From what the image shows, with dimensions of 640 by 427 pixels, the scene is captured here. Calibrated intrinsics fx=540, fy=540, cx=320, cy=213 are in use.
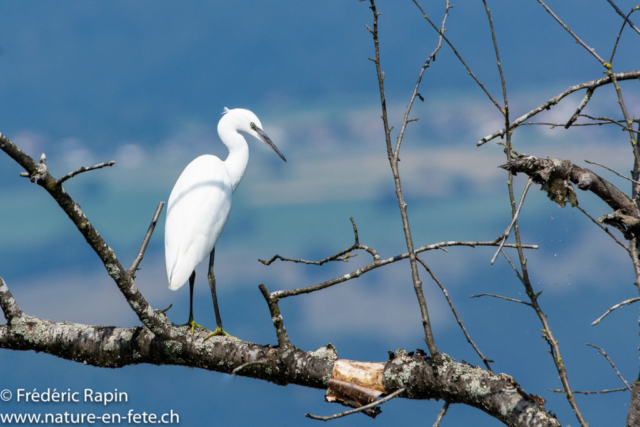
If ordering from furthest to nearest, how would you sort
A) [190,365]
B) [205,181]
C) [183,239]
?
[205,181] → [183,239] → [190,365]

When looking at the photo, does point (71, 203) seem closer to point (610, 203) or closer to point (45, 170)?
point (45, 170)

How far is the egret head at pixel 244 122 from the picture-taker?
5.31 meters

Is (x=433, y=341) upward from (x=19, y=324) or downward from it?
downward

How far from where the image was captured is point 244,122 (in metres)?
5.33

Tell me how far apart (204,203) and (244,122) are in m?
1.21

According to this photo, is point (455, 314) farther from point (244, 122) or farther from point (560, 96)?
point (244, 122)

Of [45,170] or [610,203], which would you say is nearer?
[45,170]

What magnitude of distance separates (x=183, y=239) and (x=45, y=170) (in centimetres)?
172

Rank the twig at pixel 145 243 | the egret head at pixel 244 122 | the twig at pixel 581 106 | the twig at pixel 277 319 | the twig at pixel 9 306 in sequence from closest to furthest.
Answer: the twig at pixel 581 106, the twig at pixel 277 319, the twig at pixel 145 243, the twig at pixel 9 306, the egret head at pixel 244 122

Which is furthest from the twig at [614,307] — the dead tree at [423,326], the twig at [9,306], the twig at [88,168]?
the twig at [9,306]

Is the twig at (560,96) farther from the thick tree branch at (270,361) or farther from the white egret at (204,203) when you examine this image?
the white egret at (204,203)

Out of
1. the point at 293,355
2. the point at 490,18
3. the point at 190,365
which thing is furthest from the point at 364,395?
the point at 490,18

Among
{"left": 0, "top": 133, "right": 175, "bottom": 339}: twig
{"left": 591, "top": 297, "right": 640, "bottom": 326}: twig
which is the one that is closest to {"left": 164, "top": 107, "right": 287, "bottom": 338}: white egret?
{"left": 0, "top": 133, "right": 175, "bottom": 339}: twig

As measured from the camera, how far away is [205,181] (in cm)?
466
